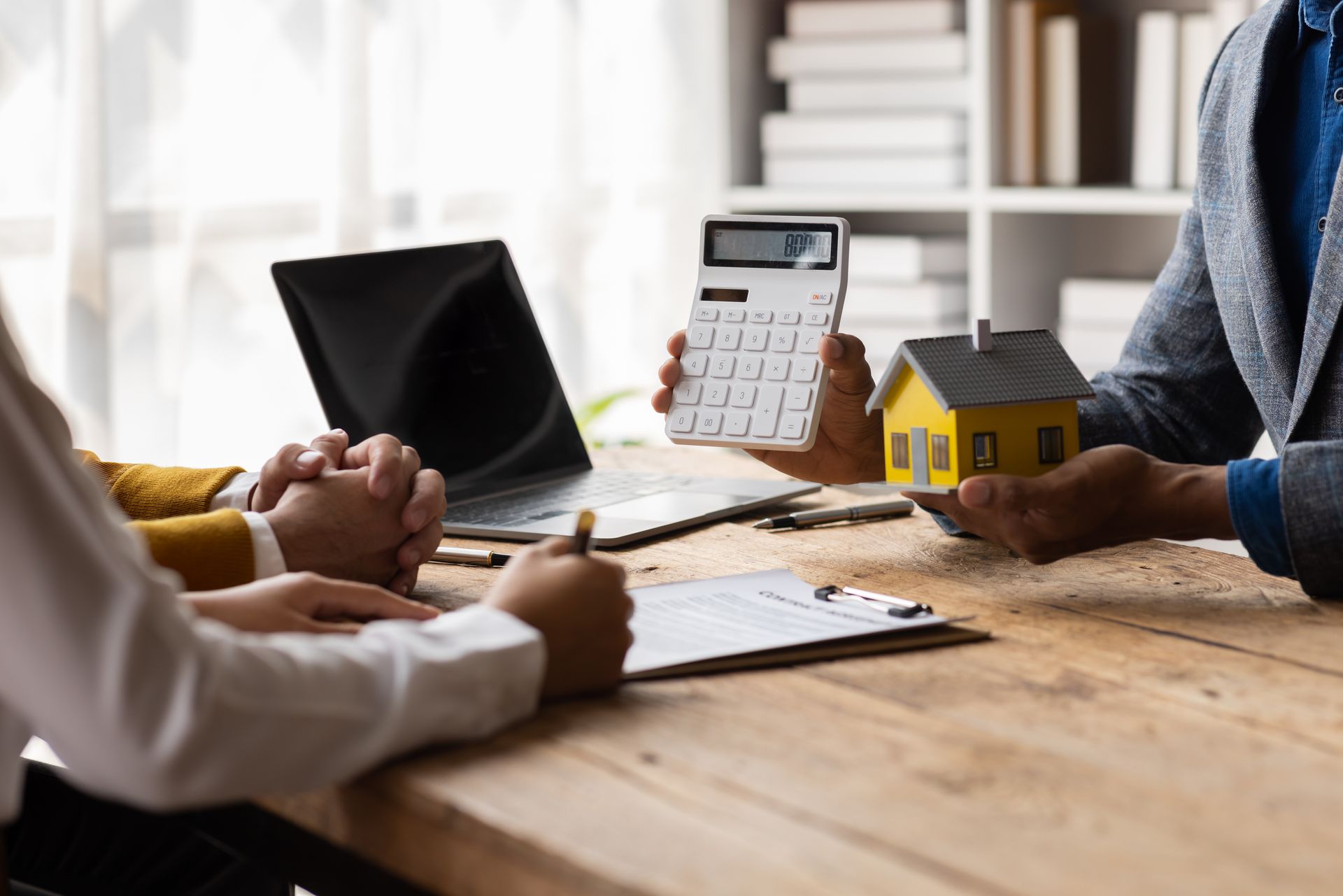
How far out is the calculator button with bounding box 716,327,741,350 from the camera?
124cm

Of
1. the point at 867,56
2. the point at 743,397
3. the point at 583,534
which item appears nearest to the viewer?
the point at 583,534

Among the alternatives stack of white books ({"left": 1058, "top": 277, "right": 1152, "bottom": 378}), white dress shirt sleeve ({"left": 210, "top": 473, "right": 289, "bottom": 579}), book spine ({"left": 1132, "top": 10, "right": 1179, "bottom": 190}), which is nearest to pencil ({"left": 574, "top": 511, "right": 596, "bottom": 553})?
white dress shirt sleeve ({"left": 210, "top": 473, "right": 289, "bottom": 579})

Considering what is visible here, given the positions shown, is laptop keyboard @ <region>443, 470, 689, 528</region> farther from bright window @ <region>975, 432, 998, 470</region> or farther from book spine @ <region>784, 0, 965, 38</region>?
book spine @ <region>784, 0, 965, 38</region>

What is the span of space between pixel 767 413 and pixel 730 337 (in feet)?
0.28

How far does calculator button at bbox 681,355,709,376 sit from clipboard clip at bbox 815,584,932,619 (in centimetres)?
28

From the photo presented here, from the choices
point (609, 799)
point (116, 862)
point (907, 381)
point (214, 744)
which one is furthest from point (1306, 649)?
point (116, 862)

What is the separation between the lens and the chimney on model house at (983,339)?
1023 millimetres

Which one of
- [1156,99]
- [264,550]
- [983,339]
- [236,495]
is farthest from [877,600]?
[1156,99]

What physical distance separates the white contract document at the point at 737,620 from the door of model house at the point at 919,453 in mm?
121

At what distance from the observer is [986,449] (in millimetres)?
1013

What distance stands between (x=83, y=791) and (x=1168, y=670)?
86 cm

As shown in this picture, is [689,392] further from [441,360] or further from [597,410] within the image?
[597,410]

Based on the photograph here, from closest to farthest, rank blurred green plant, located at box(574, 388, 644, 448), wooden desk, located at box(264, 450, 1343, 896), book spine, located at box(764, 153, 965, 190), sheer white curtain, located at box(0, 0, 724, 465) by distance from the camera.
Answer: wooden desk, located at box(264, 450, 1343, 896), sheer white curtain, located at box(0, 0, 724, 465), book spine, located at box(764, 153, 965, 190), blurred green plant, located at box(574, 388, 644, 448)

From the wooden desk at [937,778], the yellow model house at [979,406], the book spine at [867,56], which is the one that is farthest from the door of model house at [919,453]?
the book spine at [867,56]
